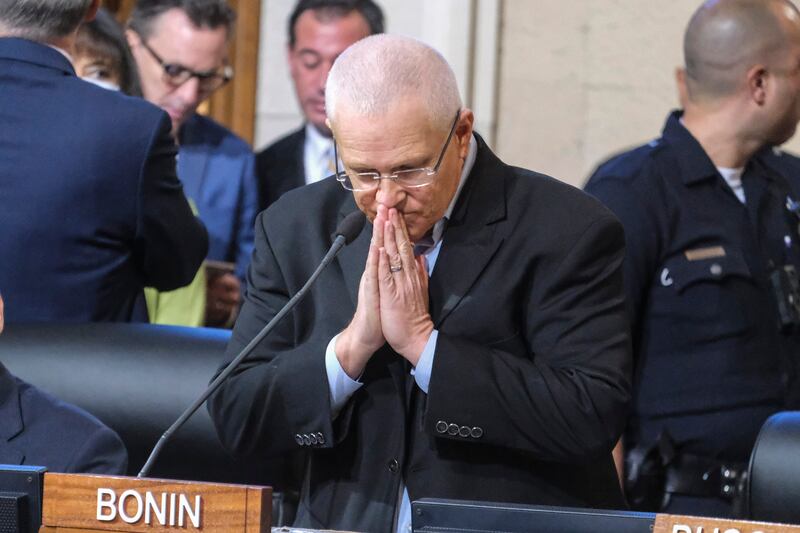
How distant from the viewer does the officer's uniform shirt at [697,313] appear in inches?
131

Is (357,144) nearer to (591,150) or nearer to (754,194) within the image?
(754,194)

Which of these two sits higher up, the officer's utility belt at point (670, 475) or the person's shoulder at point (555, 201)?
the person's shoulder at point (555, 201)

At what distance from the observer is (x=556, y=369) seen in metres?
2.43

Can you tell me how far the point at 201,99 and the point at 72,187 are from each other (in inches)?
43.0

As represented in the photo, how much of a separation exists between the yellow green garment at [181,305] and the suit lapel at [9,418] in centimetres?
111

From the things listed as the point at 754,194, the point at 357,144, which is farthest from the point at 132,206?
the point at 754,194

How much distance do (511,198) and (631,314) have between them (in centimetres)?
89

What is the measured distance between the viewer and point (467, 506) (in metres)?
1.86

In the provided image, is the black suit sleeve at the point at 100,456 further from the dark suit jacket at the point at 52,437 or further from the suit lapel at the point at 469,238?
the suit lapel at the point at 469,238

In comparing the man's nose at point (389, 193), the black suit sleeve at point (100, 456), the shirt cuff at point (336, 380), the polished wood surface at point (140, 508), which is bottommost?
the black suit sleeve at point (100, 456)

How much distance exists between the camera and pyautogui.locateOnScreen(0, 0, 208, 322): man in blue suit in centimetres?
315

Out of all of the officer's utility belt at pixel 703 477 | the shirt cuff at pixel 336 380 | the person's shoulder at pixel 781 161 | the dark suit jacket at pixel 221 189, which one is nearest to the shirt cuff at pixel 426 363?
the shirt cuff at pixel 336 380

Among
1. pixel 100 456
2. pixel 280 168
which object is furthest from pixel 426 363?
pixel 280 168

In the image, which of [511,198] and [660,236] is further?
[660,236]
